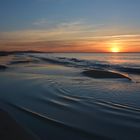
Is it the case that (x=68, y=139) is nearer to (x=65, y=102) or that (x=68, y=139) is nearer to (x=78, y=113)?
(x=78, y=113)

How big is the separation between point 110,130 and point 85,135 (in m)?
0.74

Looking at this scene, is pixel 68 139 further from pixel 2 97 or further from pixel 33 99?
pixel 2 97

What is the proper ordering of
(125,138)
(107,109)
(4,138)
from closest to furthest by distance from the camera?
(4,138)
(125,138)
(107,109)

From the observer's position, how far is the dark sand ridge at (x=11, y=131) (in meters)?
5.09

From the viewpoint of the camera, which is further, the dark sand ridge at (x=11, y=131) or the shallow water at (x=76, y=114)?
the shallow water at (x=76, y=114)

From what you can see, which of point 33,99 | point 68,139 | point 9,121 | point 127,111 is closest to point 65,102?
point 33,99

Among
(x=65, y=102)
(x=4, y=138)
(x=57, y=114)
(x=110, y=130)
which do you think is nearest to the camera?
(x=4, y=138)

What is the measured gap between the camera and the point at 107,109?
306 inches

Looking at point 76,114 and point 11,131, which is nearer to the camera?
point 11,131

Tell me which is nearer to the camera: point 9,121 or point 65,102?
point 9,121

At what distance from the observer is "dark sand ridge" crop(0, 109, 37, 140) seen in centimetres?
509

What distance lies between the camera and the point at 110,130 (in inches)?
228

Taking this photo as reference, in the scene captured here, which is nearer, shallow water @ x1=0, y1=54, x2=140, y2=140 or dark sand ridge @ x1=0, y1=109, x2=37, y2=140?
dark sand ridge @ x1=0, y1=109, x2=37, y2=140

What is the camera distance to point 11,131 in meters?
5.43
